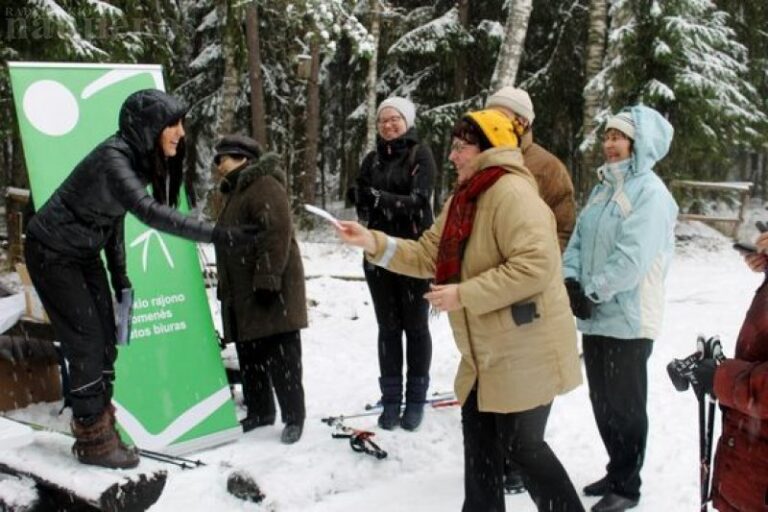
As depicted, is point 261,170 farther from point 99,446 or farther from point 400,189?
point 99,446

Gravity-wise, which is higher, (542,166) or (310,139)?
(542,166)

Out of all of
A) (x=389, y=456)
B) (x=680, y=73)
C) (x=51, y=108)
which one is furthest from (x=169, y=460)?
(x=680, y=73)

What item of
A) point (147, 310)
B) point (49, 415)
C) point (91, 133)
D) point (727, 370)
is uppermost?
point (91, 133)

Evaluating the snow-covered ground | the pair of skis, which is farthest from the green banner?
the pair of skis

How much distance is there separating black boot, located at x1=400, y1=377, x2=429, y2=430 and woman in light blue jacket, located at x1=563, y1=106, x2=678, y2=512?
1324 millimetres

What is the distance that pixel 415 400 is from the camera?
189 inches

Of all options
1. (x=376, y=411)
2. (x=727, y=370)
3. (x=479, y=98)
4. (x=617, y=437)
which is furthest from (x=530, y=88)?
(x=727, y=370)

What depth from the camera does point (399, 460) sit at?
4.39 meters

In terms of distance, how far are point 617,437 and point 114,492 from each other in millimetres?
2458

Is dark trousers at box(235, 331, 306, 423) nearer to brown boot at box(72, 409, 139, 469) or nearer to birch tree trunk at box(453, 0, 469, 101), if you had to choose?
brown boot at box(72, 409, 139, 469)

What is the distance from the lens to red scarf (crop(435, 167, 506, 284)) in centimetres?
294

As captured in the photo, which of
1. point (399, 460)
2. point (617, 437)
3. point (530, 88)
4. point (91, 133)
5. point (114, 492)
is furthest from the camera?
point (530, 88)

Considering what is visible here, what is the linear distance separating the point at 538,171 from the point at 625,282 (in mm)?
912

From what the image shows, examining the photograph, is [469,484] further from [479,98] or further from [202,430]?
[479,98]
